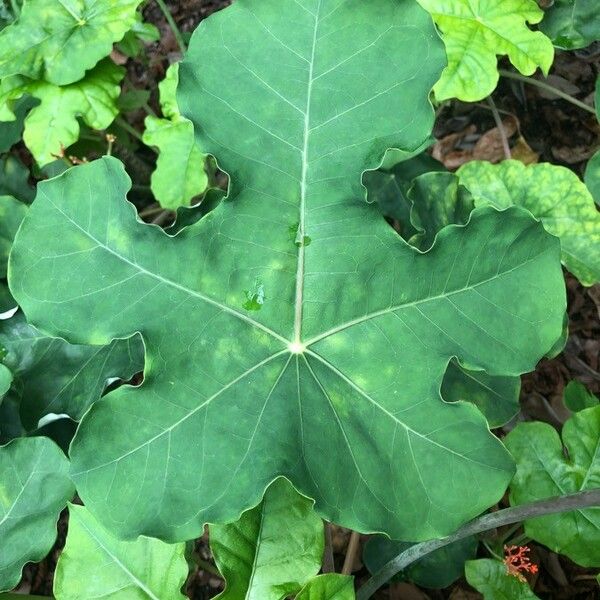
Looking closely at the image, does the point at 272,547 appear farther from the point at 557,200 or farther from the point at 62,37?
the point at 62,37

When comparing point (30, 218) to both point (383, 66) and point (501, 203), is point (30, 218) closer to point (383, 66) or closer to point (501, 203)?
point (383, 66)

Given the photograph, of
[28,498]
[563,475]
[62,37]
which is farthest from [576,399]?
[62,37]

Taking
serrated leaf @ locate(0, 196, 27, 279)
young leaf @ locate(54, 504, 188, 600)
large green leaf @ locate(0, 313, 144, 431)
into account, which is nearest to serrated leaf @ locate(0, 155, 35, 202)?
serrated leaf @ locate(0, 196, 27, 279)

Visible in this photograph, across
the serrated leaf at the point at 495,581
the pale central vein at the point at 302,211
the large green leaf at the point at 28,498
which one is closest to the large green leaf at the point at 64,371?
the large green leaf at the point at 28,498

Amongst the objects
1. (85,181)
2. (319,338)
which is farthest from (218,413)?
(85,181)

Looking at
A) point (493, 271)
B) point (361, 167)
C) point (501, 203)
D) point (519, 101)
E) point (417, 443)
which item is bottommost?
point (519, 101)

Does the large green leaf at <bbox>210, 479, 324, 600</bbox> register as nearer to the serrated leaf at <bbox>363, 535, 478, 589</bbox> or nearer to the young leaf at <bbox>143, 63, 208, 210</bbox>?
the serrated leaf at <bbox>363, 535, 478, 589</bbox>
